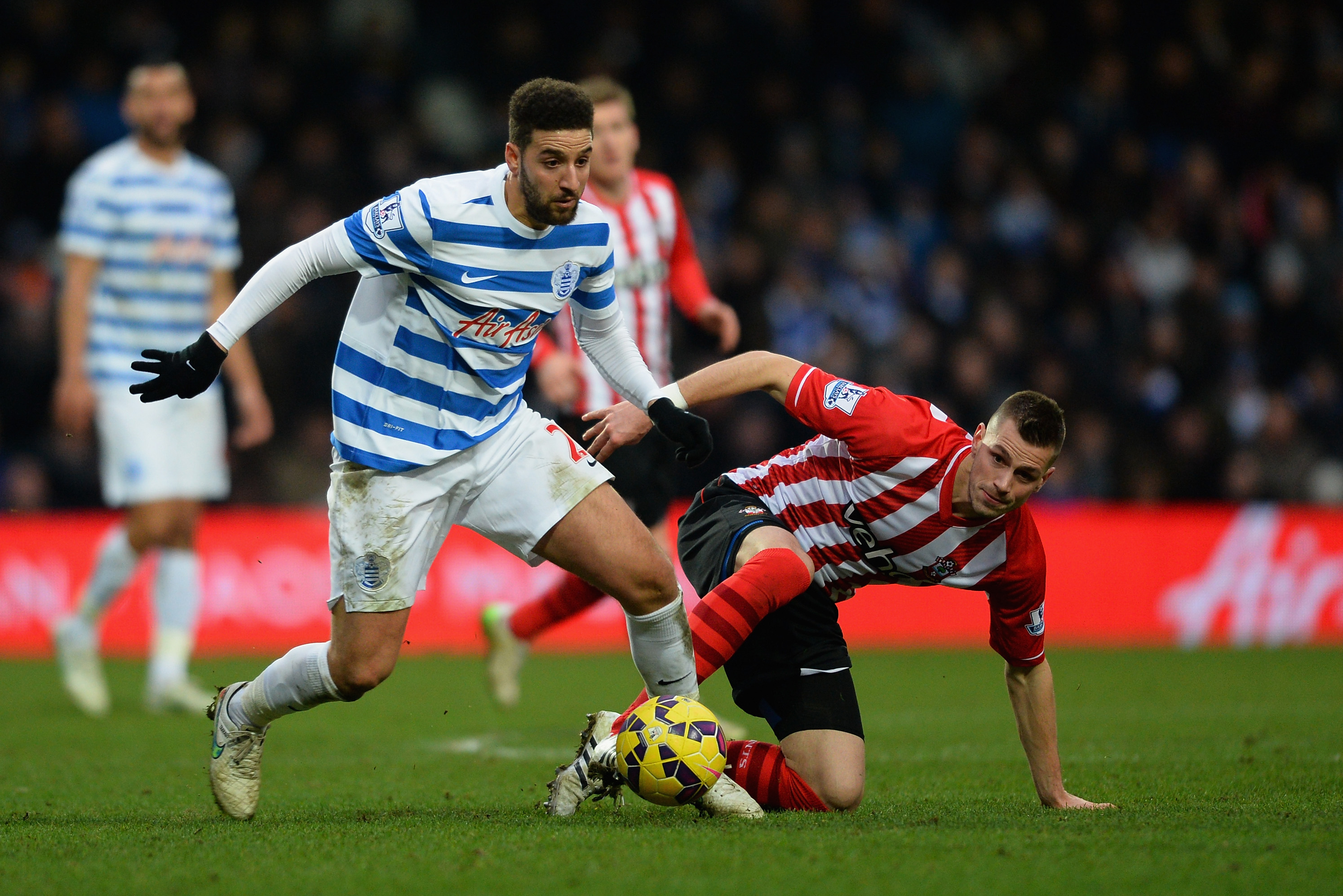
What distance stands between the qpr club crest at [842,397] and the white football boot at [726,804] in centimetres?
107

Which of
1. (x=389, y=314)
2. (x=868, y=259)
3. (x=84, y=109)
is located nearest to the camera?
(x=389, y=314)

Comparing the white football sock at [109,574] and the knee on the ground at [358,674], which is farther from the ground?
the white football sock at [109,574]

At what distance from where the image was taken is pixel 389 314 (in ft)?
13.1

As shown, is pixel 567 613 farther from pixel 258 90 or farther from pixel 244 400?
pixel 258 90

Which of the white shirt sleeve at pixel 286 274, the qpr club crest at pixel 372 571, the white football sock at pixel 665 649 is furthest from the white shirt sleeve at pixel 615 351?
the qpr club crest at pixel 372 571

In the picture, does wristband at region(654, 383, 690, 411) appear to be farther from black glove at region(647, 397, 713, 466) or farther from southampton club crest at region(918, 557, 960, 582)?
southampton club crest at region(918, 557, 960, 582)

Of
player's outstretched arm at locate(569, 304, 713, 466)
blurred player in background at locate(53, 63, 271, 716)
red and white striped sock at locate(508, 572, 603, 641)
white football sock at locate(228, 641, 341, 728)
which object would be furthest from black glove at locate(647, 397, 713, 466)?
blurred player in background at locate(53, 63, 271, 716)

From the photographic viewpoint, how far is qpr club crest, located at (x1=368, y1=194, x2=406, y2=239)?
12.6 ft

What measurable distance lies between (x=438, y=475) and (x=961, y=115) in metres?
10.4

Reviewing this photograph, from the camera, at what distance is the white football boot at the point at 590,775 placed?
13.0ft

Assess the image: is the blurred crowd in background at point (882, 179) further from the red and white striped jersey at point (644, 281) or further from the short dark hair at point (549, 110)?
the short dark hair at point (549, 110)

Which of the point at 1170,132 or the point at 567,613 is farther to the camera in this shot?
the point at 1170,132

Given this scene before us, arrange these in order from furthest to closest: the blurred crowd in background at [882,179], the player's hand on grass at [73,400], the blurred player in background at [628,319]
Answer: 1. the blurred crowd in background at [882,179]
2. the player's hand on grass at [73,400]
3. the blurred player in background at [628,319]

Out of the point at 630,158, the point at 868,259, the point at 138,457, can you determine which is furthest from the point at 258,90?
the point at 630,158
